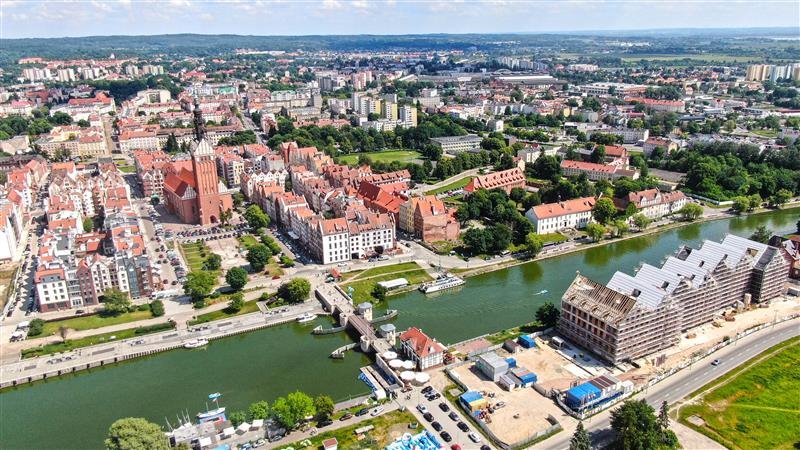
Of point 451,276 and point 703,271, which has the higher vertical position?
point 703,271

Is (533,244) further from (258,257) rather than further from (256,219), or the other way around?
(256,219)

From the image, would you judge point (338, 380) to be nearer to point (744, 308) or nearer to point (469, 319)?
point (469, 319)

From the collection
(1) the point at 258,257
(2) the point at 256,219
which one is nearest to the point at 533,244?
(1) the point at 258,257

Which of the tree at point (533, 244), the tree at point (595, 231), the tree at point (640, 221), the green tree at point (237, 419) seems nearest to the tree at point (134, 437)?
the green tree at point (237, 419)

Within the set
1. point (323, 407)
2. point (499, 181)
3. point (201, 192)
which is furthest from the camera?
point (499, 181)

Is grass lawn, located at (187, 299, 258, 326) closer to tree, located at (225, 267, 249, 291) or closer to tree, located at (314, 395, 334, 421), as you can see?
tree, located at (225, 267, 249, 291)

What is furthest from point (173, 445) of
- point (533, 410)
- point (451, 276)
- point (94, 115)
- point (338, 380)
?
point (94, 115)

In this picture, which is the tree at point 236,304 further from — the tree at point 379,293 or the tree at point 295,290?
the tree at point 379,293

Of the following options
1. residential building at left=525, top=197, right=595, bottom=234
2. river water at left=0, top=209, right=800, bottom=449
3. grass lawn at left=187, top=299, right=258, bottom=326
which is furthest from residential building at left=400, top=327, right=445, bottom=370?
residential building at left=525, top=197, right=595, bottom=234
